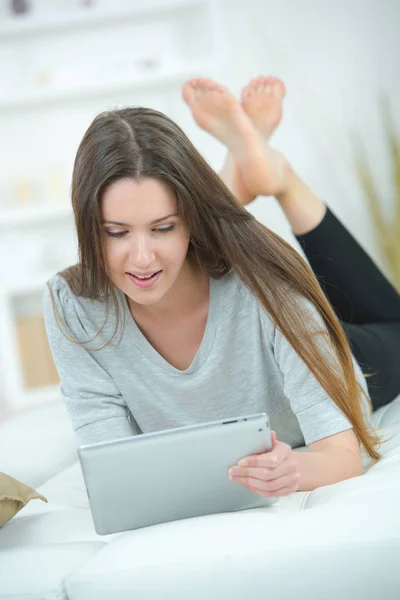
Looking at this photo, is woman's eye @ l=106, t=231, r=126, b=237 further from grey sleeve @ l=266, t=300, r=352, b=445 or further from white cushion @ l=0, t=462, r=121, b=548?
white cushion @ l=0, t=462, r=121, b=548

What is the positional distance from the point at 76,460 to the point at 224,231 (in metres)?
0.68

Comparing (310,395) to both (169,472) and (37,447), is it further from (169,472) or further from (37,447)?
(37,447)

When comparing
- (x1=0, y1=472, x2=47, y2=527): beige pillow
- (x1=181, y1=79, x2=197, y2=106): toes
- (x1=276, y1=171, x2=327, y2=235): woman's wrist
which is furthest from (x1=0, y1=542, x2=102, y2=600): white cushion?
(x1=181, y1=79, x2=197, y2=106): toes

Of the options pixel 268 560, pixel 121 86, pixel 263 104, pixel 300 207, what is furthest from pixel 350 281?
pixel 121 86

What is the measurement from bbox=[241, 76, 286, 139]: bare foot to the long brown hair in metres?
1.06

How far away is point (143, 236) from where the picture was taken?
1.30 meters

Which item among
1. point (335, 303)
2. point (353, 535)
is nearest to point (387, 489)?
point (353, 535)

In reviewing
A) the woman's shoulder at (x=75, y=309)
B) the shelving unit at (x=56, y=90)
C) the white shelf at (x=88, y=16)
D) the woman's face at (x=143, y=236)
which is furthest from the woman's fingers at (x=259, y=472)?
the white shelf at (x=88, y=16)

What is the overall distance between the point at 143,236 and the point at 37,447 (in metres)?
0.63

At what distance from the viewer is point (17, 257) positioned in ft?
13.6

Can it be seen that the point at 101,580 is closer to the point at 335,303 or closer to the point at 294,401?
the point at 294,401

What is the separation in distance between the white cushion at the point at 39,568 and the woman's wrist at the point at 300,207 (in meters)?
1.31

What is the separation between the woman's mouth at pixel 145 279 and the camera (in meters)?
1.35

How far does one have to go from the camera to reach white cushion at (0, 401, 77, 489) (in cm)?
158
